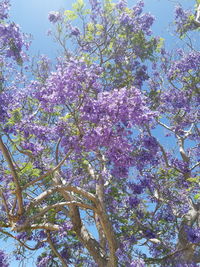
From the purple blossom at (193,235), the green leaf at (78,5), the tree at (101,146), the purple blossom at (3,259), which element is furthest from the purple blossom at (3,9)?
the purple blossom at (3,259)

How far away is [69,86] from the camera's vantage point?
5832 mm

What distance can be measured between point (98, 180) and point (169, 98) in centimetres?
483

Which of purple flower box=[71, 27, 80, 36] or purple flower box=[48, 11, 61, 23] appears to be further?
purple flower box=[48, 11, 61, 23]

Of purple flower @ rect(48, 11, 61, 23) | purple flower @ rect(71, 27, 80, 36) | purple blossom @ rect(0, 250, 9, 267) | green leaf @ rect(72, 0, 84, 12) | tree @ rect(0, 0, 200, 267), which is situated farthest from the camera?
purple blossom @ rect(0, 250, 9, 267)

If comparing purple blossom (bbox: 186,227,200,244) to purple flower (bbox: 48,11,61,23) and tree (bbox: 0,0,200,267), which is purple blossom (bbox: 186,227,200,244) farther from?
purple flower (bbox: 48,11,61,23)

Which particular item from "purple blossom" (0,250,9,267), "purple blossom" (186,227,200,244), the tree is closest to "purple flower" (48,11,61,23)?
the tree

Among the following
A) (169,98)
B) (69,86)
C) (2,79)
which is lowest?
(69,86)

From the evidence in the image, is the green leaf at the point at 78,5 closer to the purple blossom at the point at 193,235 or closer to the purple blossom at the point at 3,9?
the purple blossom at the point at 3,9

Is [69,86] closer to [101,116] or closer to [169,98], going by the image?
[101,116]

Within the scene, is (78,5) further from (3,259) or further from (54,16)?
(3,259)

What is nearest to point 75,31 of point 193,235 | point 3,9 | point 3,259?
point 3,9

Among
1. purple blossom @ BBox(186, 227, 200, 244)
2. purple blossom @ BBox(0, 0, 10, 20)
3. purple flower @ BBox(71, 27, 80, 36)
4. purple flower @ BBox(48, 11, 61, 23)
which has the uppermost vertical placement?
purple flower @ BBox(48, 11, 61, 23)

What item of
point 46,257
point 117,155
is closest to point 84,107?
point 117,155

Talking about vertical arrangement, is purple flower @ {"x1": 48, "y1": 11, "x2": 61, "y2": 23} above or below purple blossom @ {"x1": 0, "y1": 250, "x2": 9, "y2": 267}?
above
